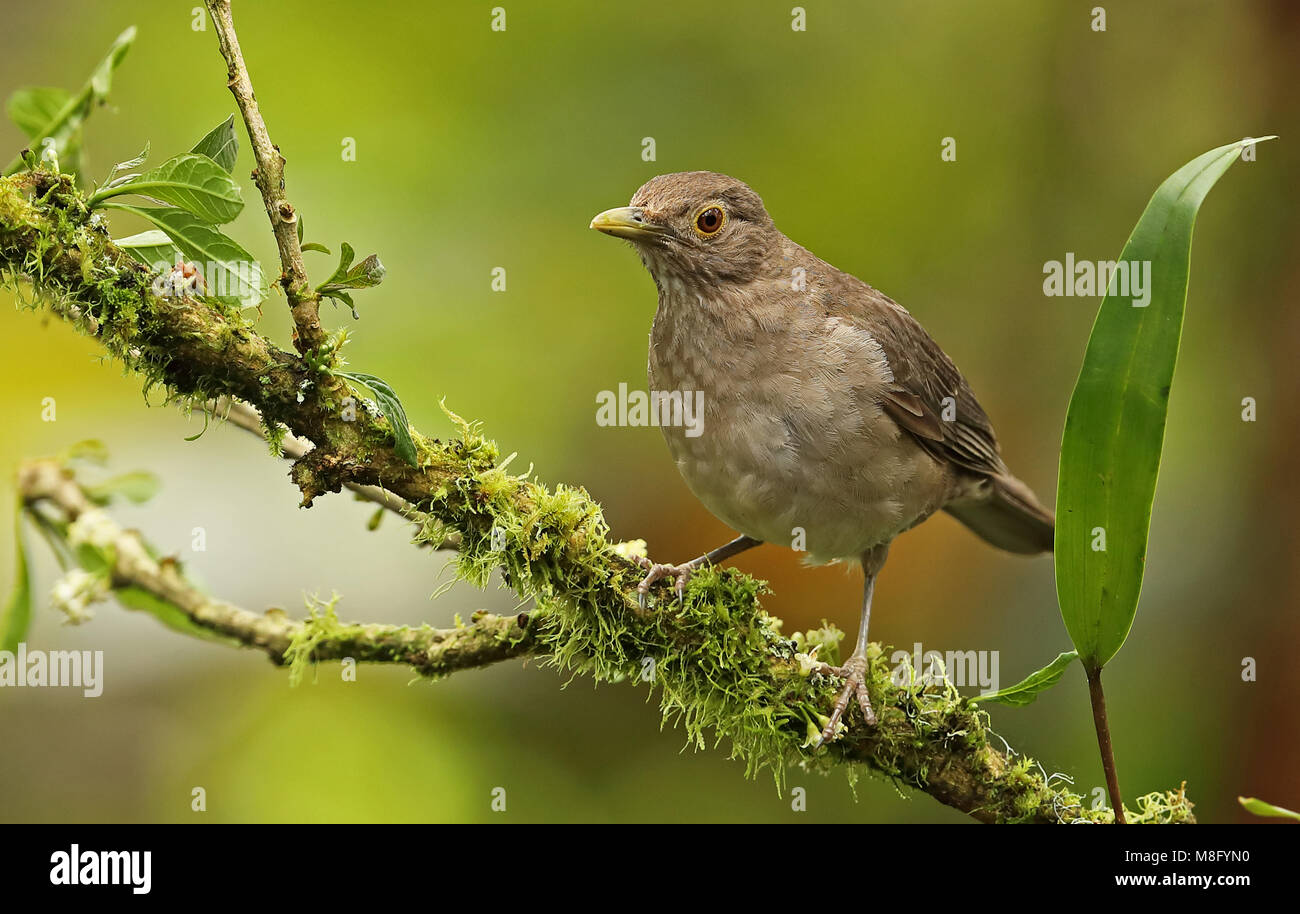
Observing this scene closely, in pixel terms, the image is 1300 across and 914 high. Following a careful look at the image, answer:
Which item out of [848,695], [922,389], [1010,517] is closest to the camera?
[848,695]

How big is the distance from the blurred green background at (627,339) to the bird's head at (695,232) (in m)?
1.54

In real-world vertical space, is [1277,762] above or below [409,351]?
below

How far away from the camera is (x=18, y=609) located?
2.73 metres

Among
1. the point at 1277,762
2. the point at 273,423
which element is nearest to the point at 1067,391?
the point at 1277,762

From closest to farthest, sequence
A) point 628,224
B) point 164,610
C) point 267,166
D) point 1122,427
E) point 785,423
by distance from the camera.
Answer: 1. point 267,166
2. point 1122,427
3. point 164,610
4. point 785,423
5. point 628,224

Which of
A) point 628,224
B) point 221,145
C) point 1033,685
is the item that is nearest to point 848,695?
point 1033,685

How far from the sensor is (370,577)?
523 centimetres

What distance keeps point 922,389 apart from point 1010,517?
3.22 feet

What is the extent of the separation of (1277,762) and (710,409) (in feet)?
13.5

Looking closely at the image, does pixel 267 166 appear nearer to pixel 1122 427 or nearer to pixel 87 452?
pixel 87 452

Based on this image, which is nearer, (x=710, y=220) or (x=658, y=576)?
(x=658, y=576)

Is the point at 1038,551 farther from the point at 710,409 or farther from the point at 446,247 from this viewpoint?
the point at 446,247

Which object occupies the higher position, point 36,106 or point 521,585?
point 36,106

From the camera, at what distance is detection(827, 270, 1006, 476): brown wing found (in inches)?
171
